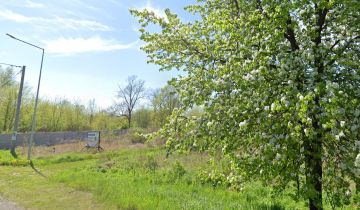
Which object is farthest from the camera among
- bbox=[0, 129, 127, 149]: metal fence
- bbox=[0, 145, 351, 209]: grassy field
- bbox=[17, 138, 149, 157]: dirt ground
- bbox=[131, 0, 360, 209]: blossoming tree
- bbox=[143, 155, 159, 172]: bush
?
bbox=[0, 129, 127, 149]: metal fence

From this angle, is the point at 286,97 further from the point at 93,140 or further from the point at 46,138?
the point at 46,138

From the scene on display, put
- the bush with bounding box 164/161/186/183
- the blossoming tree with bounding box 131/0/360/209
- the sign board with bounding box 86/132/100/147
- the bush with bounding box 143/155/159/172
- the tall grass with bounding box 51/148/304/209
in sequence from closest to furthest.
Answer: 1. the blossoming tree with bounding box 131/0/360/209
2. the tall grass with bounding box 51/148/304/209
3. the bush with bounding box 164/161/186/183
4. the bush with bounding box 143/155/159/172
5. the sign board with bounding box 86/132/100/147

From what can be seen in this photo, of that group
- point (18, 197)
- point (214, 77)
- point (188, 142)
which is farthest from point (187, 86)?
point (18, 197)

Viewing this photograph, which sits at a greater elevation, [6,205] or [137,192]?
[137,192]

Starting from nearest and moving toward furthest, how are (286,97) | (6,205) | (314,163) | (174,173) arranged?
(286,97)
(314,163)
(6,205)
(174,173)

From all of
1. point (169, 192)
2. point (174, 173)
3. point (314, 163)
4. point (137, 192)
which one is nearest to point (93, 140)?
point (174, 173)

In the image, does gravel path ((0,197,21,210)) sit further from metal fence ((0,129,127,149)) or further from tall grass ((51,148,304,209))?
metal fence ((0,129,127,149))

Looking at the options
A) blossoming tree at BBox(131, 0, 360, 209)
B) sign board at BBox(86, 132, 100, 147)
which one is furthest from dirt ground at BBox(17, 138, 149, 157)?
blossoming tree at BBox(131, 0, 360, 209)

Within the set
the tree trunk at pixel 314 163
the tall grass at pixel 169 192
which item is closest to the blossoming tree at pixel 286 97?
the tree trunk at pixel 314 163

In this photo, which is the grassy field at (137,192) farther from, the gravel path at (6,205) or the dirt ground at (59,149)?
the dirt ground at (59,149)

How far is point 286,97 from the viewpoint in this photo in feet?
18.5

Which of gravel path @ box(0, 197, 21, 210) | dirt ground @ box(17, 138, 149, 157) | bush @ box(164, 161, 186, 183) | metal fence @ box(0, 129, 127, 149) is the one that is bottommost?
gravel path @ box(0, 197, 21, 210)

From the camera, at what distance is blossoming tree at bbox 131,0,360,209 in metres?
5.48

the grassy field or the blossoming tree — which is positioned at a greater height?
the blossoming tree
